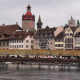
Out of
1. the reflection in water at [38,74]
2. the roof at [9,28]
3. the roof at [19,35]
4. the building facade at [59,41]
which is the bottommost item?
the reflection in water at [38,74]

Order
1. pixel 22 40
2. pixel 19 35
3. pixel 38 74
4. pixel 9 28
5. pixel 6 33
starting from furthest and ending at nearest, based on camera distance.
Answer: pixel 9 28, pixel 6 33, pixel 19 35, pixel 22 40, pixel 38 74

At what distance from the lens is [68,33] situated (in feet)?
492

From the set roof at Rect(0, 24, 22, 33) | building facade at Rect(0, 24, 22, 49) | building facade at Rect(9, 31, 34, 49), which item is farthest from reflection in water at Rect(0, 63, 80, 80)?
roof at Rect(0, 24, 22, 33)

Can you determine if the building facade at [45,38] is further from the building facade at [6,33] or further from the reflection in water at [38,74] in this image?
the reflection in water at [38,74]

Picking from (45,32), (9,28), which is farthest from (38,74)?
(9,28)

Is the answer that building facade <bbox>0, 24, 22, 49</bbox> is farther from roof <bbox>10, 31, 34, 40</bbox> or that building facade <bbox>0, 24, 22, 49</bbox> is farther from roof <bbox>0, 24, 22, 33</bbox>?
roof <bbox>10, 31, 34, 40</bbox>

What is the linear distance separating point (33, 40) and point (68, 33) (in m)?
19.5

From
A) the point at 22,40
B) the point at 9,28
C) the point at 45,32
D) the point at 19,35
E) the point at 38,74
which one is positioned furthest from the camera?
the point at 9,28

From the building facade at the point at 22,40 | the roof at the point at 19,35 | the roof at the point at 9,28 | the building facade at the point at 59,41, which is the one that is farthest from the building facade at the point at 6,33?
the building facade at the point at 59,41

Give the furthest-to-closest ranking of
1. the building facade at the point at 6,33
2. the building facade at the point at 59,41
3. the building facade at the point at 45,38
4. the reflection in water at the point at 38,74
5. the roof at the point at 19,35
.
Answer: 1. the building facade at the point at 6,33
2. the roof at the point at 19,35
3. the building facade at the point at 45,38
4. the building facade at the point at 59,41
5. the reflection in water at the point at 38,74

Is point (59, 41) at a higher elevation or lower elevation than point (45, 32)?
lower

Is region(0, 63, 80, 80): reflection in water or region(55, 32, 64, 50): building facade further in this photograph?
region(55, 32, 64, 50): building facade

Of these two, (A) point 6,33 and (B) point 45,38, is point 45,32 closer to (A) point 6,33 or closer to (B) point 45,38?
(B) point 45,38

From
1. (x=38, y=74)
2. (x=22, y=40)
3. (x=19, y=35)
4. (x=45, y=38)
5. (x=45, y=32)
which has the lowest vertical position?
(x=38, y=74)
